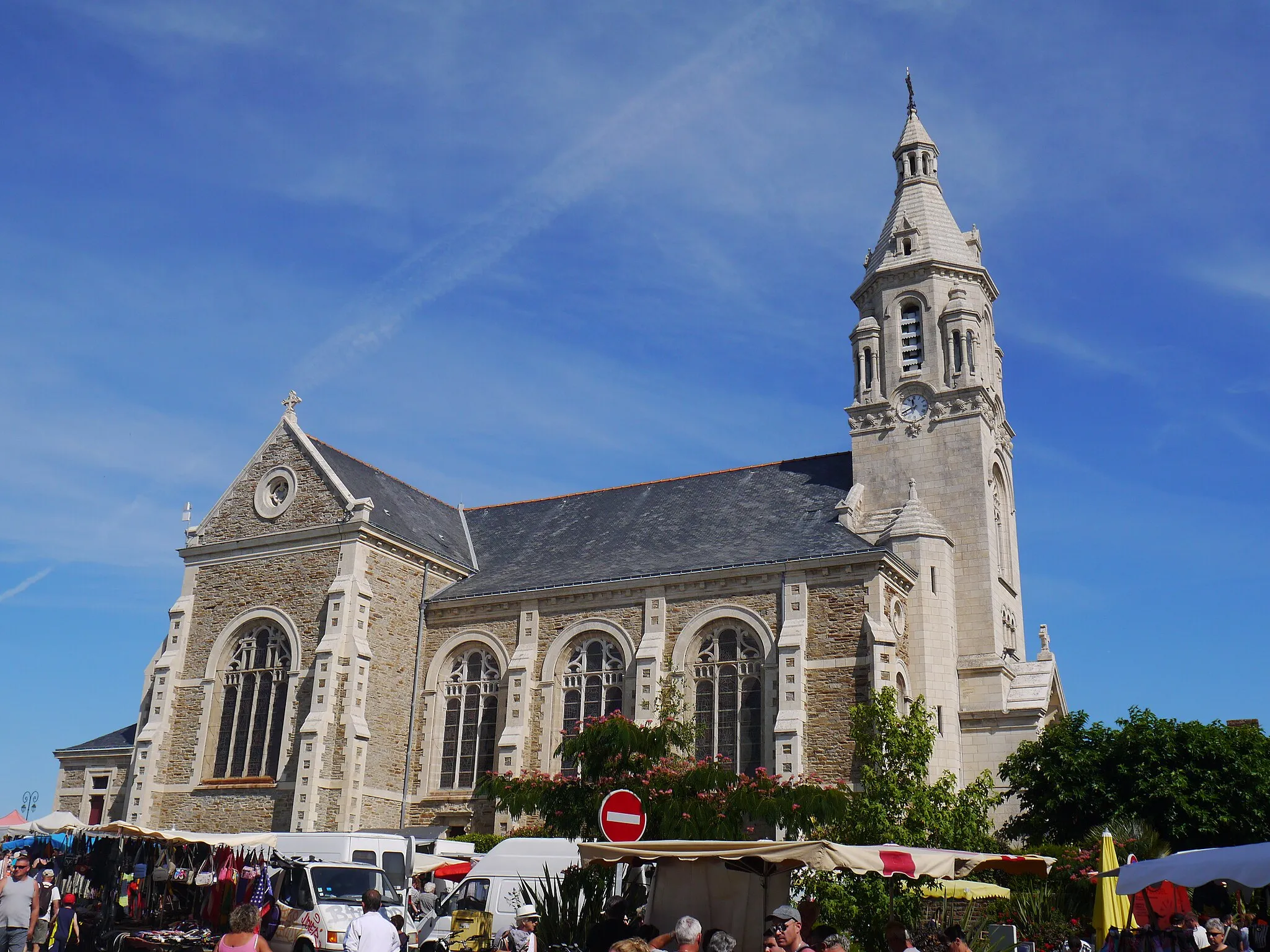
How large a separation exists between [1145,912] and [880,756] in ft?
16.7

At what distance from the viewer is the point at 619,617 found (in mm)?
31531

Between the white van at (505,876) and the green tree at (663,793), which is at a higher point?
the green tree at (663,793)

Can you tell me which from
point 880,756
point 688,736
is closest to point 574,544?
point 688,736

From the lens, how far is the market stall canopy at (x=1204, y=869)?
11.2 metres

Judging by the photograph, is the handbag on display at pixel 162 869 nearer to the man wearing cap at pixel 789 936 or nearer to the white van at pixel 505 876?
the white van at pixel 505 876

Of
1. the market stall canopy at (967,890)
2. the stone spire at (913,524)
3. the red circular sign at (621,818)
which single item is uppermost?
the stone spire at (913,524)

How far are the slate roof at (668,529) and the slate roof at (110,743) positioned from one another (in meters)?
12.6

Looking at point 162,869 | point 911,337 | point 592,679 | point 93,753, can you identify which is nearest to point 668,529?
point 592,679

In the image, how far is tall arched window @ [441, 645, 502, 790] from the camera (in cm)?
3219

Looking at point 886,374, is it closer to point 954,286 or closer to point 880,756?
point 954,286

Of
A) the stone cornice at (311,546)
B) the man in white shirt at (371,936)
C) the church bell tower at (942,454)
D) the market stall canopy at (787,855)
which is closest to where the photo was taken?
the man in white shirt at (371,936)

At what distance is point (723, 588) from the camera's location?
30.3 metres

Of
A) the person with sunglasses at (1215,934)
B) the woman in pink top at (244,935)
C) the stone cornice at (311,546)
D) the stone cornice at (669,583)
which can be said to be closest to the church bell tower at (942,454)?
the stone cornice at (669,583)

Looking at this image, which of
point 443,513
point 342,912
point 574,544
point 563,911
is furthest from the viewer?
point 443,513
